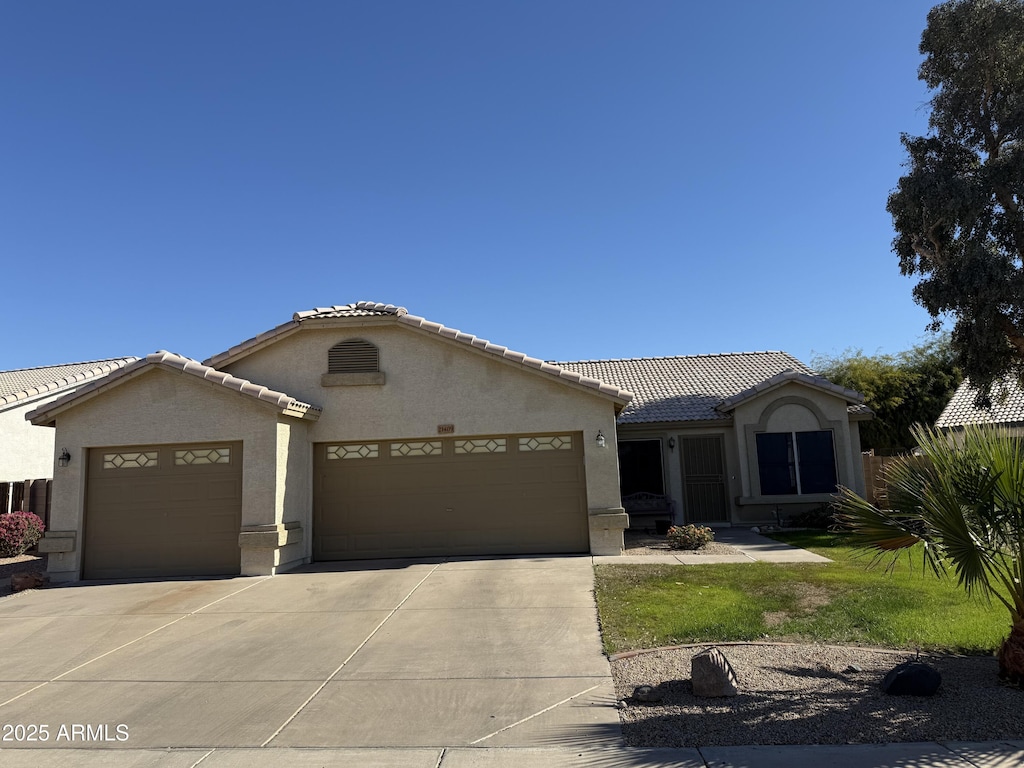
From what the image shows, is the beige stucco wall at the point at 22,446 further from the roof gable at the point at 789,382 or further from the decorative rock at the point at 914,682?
the decorative rock at the point at 914,682

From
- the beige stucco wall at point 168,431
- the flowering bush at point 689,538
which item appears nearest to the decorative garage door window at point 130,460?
the beige stucco wall at point 168,431

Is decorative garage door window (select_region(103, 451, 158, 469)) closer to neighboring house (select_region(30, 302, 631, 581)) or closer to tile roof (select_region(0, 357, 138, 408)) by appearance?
neighboring house (select_region(30, 302, 631, 581))

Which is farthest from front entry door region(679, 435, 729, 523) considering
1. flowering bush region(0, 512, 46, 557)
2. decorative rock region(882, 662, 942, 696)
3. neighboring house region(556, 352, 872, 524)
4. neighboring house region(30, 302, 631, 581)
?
flowering bush region(0, 512, 46, 557)

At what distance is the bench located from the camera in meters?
17.4

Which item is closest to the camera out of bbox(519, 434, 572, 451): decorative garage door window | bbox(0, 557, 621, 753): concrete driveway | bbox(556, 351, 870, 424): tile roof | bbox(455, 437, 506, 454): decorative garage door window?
bbox(0, 557, 621, 753): concrete driveway

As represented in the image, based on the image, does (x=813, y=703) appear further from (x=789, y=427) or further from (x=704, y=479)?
(x=789, y=427)

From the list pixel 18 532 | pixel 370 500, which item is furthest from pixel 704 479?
pixel 18 532

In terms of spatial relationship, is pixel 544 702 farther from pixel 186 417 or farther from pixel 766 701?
pixel 186 417

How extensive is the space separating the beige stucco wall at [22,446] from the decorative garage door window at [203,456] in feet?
29.3

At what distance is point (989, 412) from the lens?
21188 mm

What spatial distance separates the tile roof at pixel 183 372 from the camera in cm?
1207

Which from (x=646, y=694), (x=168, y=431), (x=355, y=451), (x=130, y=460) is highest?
(x=168, y=431)

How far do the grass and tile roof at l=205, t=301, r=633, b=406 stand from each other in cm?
353

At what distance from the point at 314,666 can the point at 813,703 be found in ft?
14.7
